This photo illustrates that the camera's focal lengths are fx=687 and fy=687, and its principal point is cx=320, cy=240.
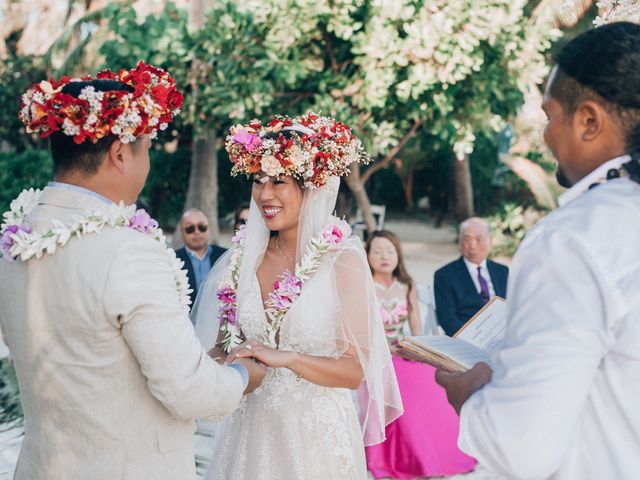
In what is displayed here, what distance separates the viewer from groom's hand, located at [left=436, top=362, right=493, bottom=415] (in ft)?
6.00

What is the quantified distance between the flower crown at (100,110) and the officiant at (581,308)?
1243mm

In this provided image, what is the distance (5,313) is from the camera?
7.24 ft

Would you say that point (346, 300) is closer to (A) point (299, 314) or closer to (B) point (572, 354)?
(A) point (299, 314)

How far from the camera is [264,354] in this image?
286 cm

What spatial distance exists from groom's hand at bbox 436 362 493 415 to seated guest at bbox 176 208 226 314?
5.41 metres

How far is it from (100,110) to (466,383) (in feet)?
4.41

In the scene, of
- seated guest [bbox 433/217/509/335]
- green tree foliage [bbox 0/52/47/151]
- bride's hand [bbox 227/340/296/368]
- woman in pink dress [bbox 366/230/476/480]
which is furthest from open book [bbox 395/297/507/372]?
green tree foliage [bbox 0/52/47/151]

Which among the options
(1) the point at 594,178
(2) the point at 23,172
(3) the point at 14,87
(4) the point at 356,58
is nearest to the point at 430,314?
(4) the point at 356,58

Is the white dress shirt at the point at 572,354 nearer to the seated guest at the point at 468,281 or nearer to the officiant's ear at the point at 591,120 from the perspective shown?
the officiant's ear at the point at 591,120

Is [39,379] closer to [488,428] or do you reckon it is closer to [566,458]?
[488,428]

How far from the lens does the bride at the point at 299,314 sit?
321 centimetres

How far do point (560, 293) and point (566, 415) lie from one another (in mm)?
269

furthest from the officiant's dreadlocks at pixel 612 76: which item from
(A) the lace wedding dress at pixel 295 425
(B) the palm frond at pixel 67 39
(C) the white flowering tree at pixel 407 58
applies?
(B) the palm frond at pixel 67 39

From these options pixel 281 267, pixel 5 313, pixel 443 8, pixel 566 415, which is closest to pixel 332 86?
pixel 443 8
